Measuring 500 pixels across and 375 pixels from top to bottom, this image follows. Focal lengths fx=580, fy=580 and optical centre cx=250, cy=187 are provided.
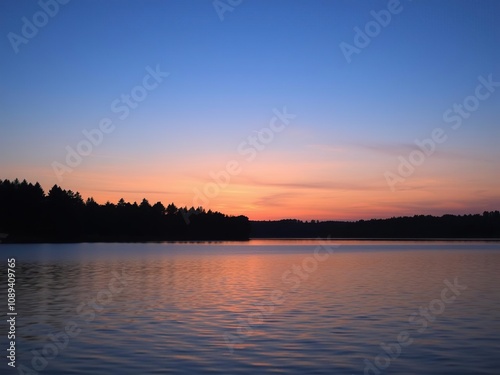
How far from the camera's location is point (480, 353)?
24375 millimetres

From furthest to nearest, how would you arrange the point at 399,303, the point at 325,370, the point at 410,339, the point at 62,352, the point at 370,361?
the point at 399,303 < the point at 410,339 < the point at 62,352 < the point at 370,361 < the point at 325,370

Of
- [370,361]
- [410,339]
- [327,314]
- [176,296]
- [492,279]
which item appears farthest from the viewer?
[492,279]

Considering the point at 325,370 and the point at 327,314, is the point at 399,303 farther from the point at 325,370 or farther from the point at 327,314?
the point at 325,370

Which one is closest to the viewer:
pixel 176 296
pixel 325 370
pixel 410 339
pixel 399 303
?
pixel 325 370

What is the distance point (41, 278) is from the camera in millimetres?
60906

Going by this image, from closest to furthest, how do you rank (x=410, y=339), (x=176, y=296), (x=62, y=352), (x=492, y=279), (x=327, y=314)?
(x=62, y=352)
(x=410, y=339)
(x=327, y=314)
(x=176, y=296)
(x=492, y=279)

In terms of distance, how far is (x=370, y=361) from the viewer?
2302cm

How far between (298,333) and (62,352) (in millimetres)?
11206

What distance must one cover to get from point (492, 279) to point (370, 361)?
42549mm

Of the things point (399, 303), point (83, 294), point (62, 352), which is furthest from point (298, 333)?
point (83, 294)

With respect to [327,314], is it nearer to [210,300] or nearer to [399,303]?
[399,303]

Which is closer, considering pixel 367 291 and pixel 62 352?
pixel 62 352

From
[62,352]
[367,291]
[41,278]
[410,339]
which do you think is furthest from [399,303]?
[41,278]

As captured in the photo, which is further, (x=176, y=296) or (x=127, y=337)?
(x=176, y=296)
